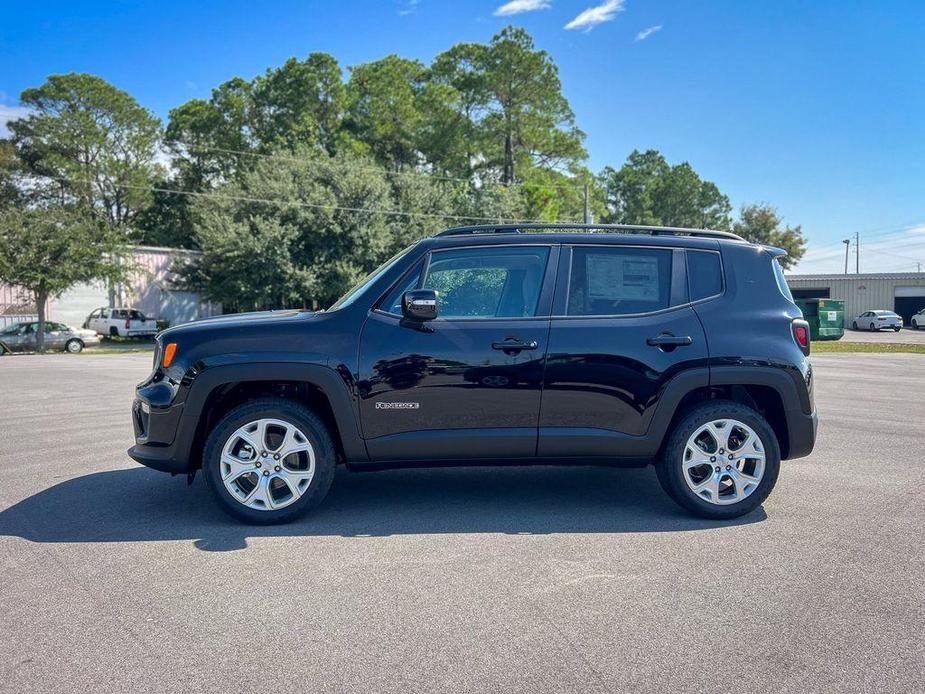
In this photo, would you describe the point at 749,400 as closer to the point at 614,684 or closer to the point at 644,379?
the point at 644,379

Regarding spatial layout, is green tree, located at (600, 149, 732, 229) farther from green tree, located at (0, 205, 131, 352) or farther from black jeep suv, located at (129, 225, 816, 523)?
black jeep suv, located at (129, 225, 816, 523)

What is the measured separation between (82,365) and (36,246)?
39.4ft

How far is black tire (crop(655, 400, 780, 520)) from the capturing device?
4.79 meters

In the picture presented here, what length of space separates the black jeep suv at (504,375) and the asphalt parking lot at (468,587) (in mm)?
442

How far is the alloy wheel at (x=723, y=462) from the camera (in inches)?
189

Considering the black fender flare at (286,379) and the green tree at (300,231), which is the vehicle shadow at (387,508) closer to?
the black fender flare at (286,379)

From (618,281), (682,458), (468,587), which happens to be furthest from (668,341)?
(468,587)

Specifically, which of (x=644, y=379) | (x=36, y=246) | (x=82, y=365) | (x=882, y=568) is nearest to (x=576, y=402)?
(x=644, y=379)

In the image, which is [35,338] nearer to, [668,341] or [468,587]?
[668,341]

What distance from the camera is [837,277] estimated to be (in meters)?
57.8

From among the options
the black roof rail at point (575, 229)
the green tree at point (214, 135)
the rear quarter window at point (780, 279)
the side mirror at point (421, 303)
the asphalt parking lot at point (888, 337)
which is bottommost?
the asphalt parking lot at point (888, 337)

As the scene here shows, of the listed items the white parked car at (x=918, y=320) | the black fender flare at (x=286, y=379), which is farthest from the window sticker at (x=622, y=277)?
the white parked car at (x=918, y=320)

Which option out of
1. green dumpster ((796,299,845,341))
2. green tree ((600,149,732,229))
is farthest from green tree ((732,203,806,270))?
green dumpster ((796,299,845,341))

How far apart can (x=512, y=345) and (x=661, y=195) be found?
8330cm
